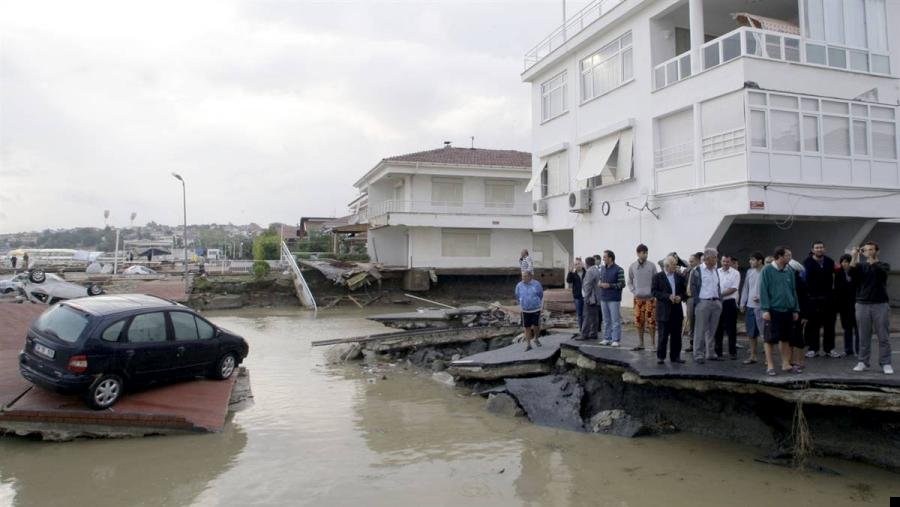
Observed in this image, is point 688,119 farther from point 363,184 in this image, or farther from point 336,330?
point 363,184

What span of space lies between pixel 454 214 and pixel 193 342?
75.7 ft

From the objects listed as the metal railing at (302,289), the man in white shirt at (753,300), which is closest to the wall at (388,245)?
the metal railing at (302,289)

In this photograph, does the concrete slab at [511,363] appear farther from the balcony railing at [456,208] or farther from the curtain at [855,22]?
the balcony railing at [456,208]

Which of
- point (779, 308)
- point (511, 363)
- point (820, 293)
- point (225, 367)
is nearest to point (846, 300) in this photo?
point (820, 293)

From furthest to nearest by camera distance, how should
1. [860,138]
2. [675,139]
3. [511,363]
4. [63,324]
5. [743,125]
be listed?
[675,139] → [860,138] → [743,125] → [511,363] → [63,324]

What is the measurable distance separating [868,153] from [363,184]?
30.3 m

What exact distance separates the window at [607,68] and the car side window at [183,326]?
44.4ft

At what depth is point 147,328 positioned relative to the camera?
933 centimetres

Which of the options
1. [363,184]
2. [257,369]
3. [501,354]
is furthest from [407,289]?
[501,354]

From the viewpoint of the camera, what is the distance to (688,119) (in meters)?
15.2

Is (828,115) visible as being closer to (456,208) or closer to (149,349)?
(149,349)

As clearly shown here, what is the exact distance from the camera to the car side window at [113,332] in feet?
28.1

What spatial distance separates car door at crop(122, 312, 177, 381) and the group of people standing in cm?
757

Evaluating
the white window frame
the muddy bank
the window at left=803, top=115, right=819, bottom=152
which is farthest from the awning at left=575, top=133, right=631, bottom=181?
the muddy bank
